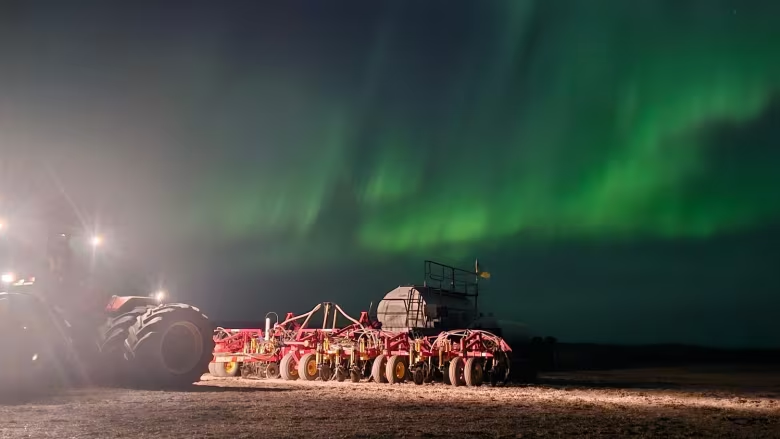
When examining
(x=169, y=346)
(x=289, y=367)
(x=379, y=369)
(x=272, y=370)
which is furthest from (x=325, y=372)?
(x=169, y=346)

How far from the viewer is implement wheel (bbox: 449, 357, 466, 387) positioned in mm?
26375

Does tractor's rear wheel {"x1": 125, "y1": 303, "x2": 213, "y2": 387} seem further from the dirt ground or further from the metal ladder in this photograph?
the metal ladder

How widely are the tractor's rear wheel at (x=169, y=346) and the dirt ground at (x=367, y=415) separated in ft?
2.42

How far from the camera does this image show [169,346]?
1912 cm

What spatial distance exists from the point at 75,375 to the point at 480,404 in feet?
32.3

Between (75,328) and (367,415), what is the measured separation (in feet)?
26.2

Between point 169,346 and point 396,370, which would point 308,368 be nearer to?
point 396,370

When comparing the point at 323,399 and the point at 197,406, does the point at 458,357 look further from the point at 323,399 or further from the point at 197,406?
the point at 197,406

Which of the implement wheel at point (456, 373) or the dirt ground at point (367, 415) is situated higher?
the implement wheel at point (456, 373)

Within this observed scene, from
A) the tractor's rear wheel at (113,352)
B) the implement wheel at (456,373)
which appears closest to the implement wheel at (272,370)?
the implement wheel at (456,373)

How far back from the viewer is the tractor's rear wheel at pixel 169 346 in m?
18.2

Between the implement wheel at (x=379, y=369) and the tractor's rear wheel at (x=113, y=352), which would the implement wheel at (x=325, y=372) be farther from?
the tractor's rear wheel at (x=113, y=352)

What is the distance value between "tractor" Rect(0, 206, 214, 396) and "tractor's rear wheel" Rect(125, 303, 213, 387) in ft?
0.08

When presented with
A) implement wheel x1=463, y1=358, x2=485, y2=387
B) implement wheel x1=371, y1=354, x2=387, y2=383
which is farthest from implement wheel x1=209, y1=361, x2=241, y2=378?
implement wheel x1=463, y1=358, x2=485, y2=387
